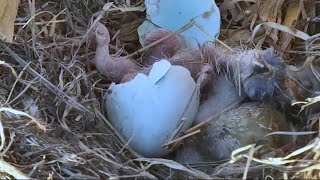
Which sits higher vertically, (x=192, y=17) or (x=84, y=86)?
(x=192, y=17)

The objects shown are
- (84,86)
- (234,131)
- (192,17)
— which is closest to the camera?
(234,131)

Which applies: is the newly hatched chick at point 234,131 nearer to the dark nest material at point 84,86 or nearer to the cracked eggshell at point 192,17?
the dark nest material at point 84,86

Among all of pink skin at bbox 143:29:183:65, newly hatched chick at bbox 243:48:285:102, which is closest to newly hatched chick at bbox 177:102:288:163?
newly hatched chick at bbox 243:48:285:102

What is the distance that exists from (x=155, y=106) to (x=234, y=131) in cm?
16

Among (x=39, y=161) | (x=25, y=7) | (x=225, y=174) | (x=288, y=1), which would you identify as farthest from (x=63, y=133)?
(x=288, y=1)

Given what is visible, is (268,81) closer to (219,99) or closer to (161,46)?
(219,99)

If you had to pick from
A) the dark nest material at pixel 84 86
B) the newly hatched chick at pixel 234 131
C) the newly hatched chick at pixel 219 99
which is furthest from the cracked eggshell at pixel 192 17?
the newly hatched chick at pixel 234 131

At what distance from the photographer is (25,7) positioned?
5.19 ft

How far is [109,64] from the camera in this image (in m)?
1.44

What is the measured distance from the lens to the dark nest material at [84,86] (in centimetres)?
117

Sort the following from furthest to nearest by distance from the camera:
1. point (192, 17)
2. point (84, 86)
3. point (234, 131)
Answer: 1. point (192, 17)
2. point (84, 86)
3. point (234, 131)

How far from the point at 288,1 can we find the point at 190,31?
0.98 ft

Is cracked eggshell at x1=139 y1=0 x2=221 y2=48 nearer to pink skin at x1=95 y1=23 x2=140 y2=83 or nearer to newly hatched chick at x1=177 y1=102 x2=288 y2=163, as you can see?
pink skin at x1=95 y1=23 x2=140 y2=83

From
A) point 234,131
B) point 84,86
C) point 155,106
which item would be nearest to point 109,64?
point 84,86
